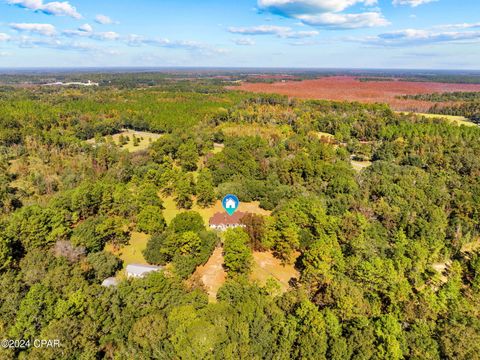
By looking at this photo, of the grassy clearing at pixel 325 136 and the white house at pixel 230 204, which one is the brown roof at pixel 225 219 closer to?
the white house at pixel 230 204

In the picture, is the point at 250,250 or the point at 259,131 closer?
the point at 250,250

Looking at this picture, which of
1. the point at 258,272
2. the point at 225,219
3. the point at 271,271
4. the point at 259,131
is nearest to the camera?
the point at 258,272

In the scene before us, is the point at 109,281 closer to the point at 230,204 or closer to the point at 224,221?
the point at 224,221

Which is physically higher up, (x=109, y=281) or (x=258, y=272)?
(x=109, y=281)

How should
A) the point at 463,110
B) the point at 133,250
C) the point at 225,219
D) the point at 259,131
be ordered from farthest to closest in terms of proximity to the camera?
the point at 463,110
the point at 259,131
the point at 225,219
the point at 133,250

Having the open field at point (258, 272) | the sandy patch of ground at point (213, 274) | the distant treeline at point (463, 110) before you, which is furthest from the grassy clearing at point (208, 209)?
the distant treeline at point (463, 110)

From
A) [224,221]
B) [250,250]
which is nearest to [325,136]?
[224,221]

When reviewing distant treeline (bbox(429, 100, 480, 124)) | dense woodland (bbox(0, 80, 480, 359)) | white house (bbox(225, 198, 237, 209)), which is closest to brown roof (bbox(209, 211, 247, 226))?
white house (bbox(225, 198, 237, 209))
